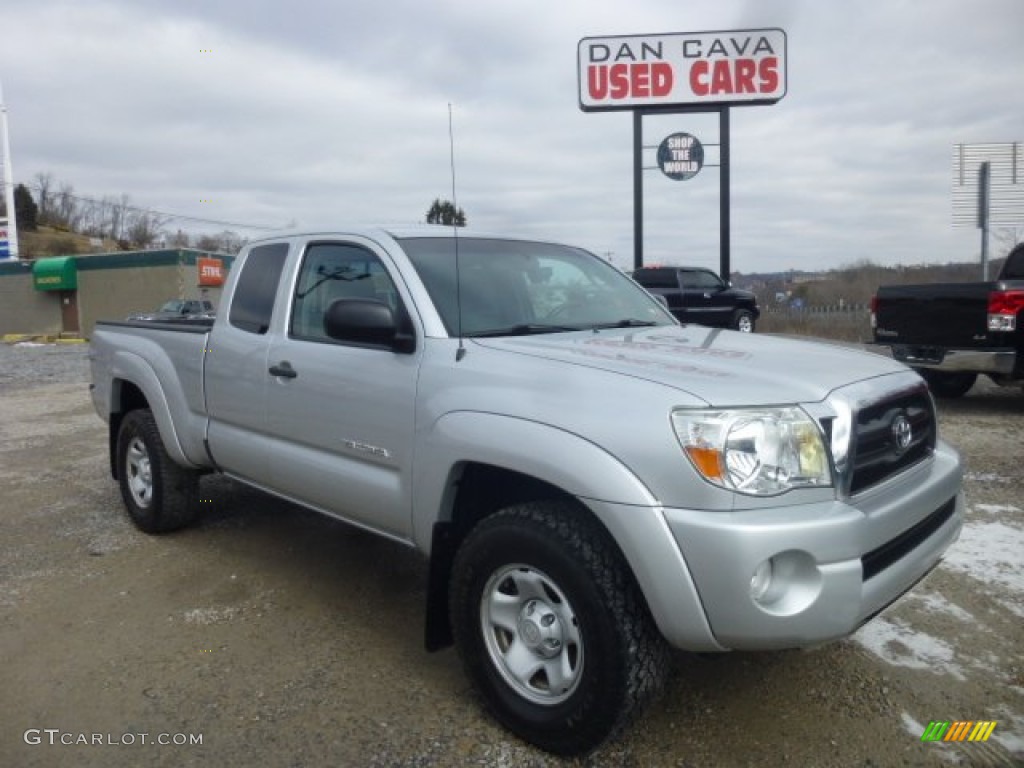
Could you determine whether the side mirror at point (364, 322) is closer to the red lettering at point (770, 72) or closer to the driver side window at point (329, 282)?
the driver side window at point (329, 282)

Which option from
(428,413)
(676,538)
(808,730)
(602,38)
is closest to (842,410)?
(676,538)

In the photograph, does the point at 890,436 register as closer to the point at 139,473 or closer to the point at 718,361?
the point at 718,361

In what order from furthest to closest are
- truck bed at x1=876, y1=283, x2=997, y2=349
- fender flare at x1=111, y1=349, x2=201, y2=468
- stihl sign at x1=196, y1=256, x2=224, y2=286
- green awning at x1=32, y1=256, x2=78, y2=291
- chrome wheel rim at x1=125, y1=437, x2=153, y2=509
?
green awning at x1=32, y1=256, x2=78, y2=291 < stihl sign at x1=196, y1=256, x2=224, y2=286 < truck bed at x1=876, y1=283, x2=997, y2=349 < chrome wheel rim at x1=125, y1=437, x2=153, y2=509 < fender flare at x1=111, y1=349, x2=201, y2=468

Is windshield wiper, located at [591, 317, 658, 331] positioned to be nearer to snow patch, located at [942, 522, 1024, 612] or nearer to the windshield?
the windshield

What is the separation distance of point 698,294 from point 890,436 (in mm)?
16064

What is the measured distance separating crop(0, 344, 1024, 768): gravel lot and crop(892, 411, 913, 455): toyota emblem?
3.29ft

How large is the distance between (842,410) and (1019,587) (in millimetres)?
2335

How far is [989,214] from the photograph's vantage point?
1471 centimetres

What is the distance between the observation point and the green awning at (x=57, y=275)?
40031 mm

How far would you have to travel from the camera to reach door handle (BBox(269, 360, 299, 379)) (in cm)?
376

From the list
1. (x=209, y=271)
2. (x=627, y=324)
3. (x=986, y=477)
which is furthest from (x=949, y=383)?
(x=209, y=271)

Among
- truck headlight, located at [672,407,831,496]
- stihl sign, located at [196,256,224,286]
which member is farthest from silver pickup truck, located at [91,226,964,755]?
stihl sign, located at [196,256,224,286]

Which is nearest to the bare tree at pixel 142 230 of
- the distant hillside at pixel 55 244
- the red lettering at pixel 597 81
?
the distant hillside at pixel 55 244

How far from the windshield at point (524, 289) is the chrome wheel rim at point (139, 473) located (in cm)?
266
